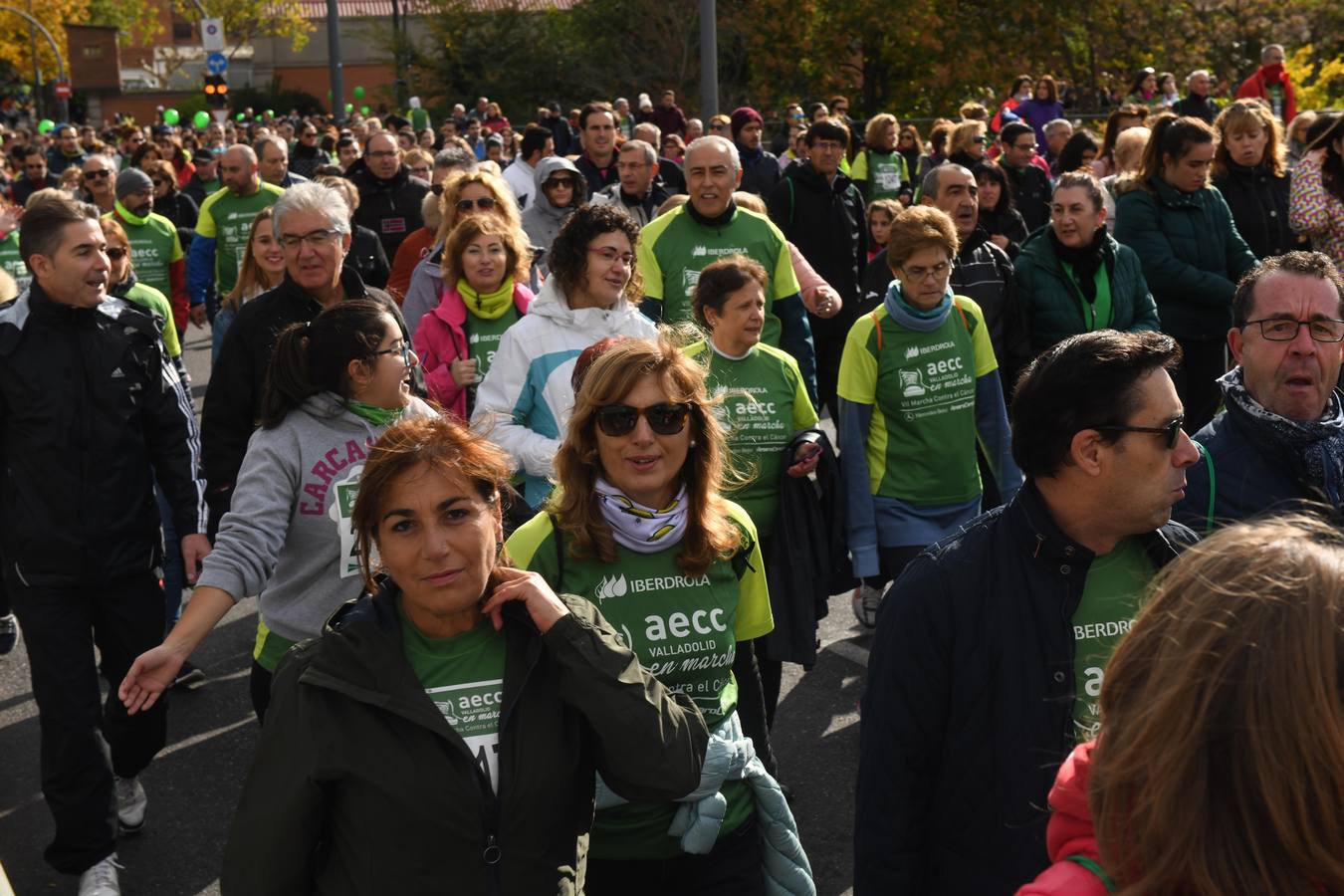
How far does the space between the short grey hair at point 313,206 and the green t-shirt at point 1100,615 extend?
350 cm

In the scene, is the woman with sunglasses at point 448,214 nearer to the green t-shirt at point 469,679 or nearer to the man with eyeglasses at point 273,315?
the man with eyeglasses at point 273,315

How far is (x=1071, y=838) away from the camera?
1.76 metres

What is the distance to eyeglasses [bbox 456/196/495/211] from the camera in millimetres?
7257

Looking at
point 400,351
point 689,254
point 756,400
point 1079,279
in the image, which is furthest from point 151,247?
point 400,351

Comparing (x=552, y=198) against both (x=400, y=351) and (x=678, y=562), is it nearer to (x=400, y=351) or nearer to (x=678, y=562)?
(x=400, y=351)

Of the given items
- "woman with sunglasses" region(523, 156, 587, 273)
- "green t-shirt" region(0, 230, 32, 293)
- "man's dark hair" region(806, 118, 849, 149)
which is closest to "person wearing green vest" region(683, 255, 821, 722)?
"woman with sunglasses" region(523, 156, 587, 273)

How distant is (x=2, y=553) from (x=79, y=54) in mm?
56907

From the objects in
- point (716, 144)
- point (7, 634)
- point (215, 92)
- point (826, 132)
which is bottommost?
point (7, 634)

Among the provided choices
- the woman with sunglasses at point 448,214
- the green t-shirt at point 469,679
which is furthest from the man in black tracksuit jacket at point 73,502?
the woman with sunglasses at point 448,214

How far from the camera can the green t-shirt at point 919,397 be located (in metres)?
5.70

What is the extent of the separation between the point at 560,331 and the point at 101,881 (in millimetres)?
2409

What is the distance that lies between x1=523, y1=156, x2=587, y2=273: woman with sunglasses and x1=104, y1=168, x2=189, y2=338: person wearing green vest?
2772 millimetres

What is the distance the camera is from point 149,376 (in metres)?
5.16

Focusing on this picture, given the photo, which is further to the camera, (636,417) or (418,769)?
(636,417)
